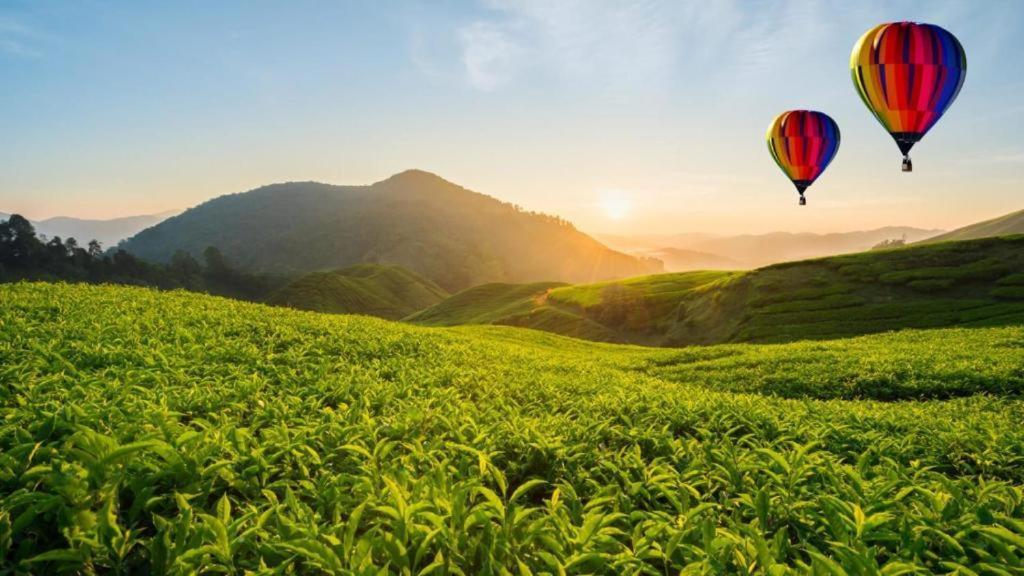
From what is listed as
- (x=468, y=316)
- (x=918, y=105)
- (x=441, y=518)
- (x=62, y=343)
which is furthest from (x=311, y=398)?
(x=468, y=316)

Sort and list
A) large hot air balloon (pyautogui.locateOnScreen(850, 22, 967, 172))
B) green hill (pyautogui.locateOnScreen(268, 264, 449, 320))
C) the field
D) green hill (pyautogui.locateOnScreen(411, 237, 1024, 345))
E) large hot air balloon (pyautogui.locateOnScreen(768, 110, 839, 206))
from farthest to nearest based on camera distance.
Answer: green hill (pyautogui.locateOnScreen(268, 264, 449, 320)) < green hill (pyautogui.locateOnScreen(411, 237, 1024, 345)) < large hot air balloon (pyautogui.locateOnScreen(768, 110, 839, 206)) < large hot air balloon (pyautogui.locateOnScreen(850, 22, 967, 172)) < the field

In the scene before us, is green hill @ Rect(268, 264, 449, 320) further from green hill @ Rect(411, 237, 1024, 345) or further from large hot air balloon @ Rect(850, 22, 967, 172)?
large hot air balloon @ Rect(850, 22, 967, 172)

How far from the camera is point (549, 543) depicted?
3.30 meters

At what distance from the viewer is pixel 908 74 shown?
92.0ft

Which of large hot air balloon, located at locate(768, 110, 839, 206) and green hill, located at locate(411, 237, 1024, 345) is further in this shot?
green hill, located at locate(411, 237, 1024, 345)

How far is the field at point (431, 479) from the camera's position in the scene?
319cm

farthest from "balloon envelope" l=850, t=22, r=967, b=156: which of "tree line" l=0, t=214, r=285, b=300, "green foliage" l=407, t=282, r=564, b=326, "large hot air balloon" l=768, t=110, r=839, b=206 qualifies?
"tree line" l=0, t=214, r=285, b=300

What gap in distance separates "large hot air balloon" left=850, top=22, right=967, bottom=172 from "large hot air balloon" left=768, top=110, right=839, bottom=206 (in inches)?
246

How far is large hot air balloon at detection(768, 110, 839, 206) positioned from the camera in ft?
120

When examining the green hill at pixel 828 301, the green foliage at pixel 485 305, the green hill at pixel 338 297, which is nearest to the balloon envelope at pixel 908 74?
the green hill at pixel 828 301

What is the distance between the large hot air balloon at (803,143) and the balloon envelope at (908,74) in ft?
20.6

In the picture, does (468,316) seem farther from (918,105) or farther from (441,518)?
(441,518)

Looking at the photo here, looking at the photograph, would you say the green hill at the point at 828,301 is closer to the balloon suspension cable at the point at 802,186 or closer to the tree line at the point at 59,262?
the balloon suspension cable at the point at 802,186

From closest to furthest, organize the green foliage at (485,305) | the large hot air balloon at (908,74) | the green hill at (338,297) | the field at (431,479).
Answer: the field at (431,479), the large hot air balloon at (908,74), the green foliage at (485,305), the green hill at (338,297)
